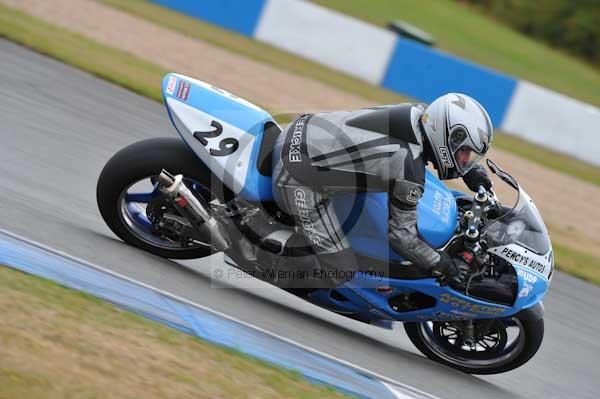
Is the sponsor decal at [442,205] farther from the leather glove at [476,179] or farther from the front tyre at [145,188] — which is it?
the front tyre at [145,188]

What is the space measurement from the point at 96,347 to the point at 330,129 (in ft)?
7.09

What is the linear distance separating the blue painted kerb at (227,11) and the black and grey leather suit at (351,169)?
1282 centimetres

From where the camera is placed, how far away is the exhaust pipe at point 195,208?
5.63 meters

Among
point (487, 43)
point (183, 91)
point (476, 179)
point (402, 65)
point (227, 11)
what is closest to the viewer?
point (183, 91)

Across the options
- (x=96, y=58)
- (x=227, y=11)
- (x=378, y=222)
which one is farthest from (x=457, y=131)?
(x=227, y=11)

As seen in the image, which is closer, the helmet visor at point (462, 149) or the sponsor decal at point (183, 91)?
the helmet visor at point (462, 149)

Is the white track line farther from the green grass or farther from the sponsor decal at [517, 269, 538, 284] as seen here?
the green grass

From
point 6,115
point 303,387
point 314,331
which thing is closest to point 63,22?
point 6,115

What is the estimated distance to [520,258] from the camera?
5664mm

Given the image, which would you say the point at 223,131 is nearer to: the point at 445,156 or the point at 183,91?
the point at 183,91

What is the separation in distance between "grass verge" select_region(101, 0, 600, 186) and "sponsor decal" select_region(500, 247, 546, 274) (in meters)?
9.71

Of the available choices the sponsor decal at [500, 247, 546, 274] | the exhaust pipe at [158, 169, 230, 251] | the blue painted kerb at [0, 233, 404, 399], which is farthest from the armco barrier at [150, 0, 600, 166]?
the blue painted kerb at [0, 233, 404, 399]

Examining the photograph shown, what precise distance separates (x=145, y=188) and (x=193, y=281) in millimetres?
708

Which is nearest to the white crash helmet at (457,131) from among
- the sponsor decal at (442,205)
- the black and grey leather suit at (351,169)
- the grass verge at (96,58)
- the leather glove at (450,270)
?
the black and grey leather suit at (351,169)
